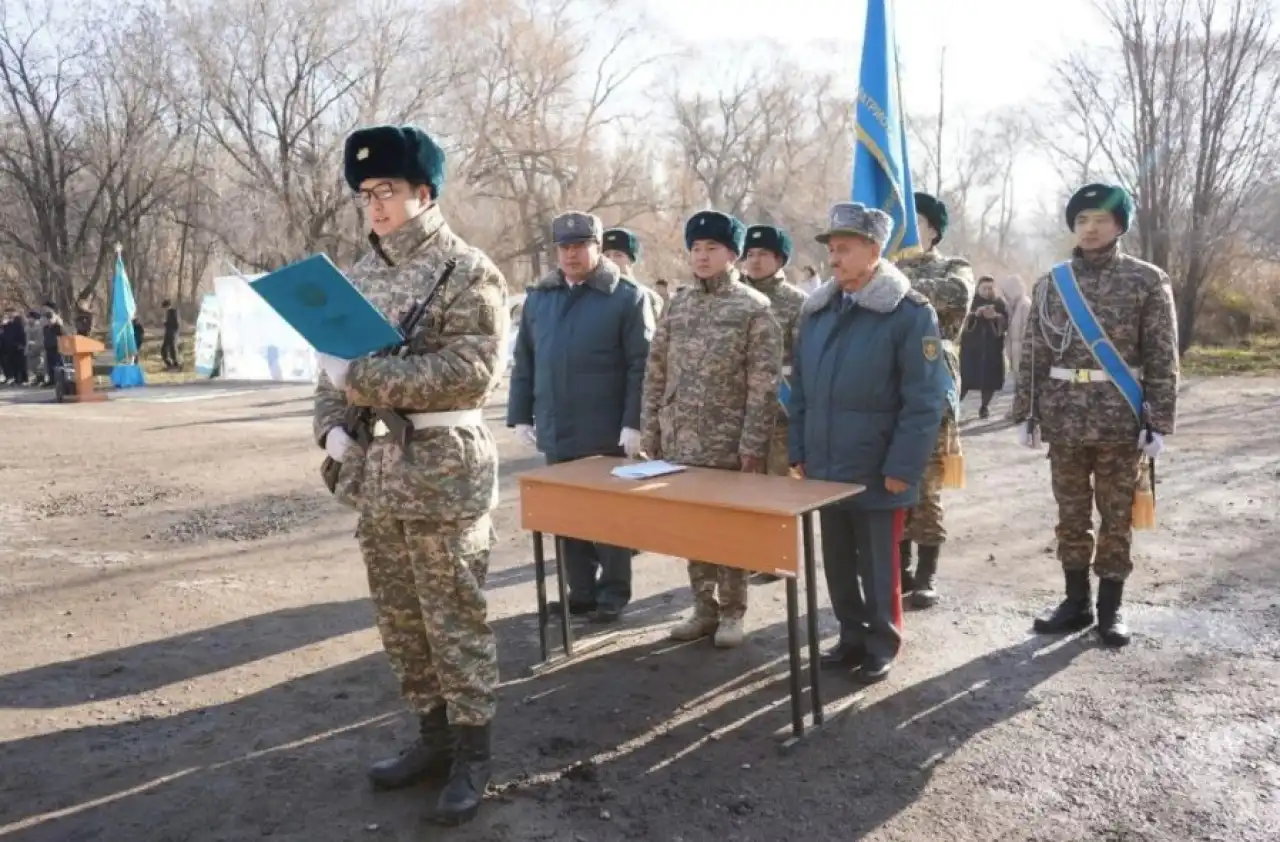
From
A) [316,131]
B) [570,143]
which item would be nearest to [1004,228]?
[570,143]

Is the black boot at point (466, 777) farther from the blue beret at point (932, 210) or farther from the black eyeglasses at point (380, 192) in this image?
the blue beret at point (932, 210)

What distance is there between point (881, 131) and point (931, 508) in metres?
1.99

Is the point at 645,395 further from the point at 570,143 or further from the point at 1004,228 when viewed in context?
the point at 1004,228

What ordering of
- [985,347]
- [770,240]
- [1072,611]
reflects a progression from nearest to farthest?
[1072,611], [770,240], [985,347]

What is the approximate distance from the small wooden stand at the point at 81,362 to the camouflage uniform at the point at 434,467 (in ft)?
49.3

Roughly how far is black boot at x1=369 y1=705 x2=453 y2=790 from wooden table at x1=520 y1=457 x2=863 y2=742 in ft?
3.17

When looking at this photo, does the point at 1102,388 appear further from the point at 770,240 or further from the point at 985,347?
the point at 985,347

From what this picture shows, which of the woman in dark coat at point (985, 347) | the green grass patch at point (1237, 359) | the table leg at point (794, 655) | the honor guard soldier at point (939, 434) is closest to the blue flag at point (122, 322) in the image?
the woman in dark coat at point (985, 347)

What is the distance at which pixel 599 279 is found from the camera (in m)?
5.06

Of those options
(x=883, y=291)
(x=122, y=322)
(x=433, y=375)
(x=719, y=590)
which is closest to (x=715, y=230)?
(x=883, y=291)

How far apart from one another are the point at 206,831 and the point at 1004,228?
220ft

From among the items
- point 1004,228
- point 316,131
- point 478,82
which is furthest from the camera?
point 1004,228

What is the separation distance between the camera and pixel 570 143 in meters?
31.2

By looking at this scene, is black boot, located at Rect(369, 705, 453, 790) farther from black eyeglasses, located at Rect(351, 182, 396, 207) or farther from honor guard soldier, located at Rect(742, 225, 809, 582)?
honor guard soldier, located at Rect(742, 225, 809, 582)
